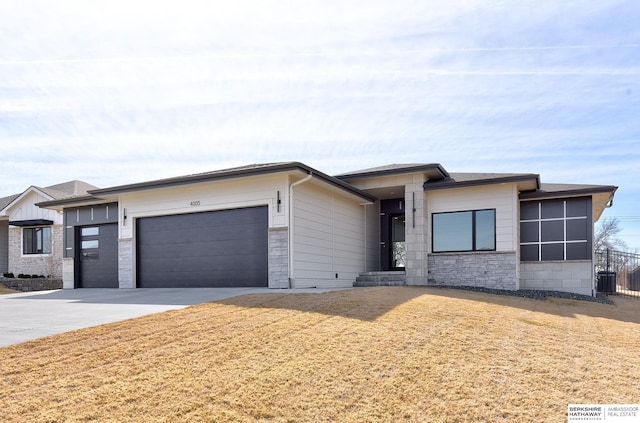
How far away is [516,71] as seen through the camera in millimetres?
12125

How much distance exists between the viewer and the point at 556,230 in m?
15.8

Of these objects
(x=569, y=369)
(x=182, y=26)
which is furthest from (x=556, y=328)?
(x=182, y=26)

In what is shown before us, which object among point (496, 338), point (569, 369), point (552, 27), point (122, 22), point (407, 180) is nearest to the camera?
point (569, 369)

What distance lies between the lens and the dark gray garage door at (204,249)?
13641 mm

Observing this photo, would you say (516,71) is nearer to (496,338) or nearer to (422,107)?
(422,107)

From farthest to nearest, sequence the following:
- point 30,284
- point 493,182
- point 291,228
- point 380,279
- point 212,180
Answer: point 30,284 → point 380,279 → point 493,182 → point 212,180 → point 291,228

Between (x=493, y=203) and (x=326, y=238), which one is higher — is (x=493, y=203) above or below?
above

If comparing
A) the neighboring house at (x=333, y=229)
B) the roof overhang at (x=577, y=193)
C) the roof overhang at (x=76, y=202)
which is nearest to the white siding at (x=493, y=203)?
the neighboring house at (x=333, y=229)

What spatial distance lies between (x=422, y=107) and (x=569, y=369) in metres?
8.45

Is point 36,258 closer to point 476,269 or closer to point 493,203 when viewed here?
point 476,269

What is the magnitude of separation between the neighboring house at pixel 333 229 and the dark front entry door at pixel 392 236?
3.15ft

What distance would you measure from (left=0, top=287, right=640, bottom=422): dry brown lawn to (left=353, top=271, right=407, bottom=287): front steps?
27.3 ft

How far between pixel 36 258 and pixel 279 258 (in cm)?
1899

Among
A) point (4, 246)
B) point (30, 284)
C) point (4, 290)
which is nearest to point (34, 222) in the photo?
point (30, 284)
